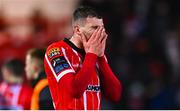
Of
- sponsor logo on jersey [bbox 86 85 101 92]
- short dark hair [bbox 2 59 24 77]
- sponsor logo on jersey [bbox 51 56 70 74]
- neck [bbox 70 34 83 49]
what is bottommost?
short dark hair [bbox 2 59 24 77]

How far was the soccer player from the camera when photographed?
5527mm

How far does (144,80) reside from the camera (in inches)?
513

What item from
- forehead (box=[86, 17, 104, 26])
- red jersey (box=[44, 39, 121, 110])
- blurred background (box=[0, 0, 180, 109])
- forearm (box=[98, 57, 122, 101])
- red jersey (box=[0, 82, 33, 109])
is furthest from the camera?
blurred background (box=[0, 0, 180, 109])

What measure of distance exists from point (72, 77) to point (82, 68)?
0.12 metres

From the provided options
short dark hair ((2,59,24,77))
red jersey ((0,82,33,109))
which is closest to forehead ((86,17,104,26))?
red jersey ((0,82,33,109))

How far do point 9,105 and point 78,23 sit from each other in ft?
10.6

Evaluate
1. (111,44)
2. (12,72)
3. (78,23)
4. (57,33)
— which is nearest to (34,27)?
(57,33)

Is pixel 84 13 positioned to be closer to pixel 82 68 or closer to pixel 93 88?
pixel 82 68

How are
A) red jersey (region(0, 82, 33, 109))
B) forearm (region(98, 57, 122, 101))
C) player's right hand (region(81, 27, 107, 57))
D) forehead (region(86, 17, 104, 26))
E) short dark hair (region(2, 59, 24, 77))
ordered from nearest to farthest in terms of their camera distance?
player's right hand (region(81, 27, 107, 57)) → forehead (region(86, 17, 104, 26)) → forearm (region(98, 57, 122, 101)) → red jersey (region(0, 82, 33, 109)) → short dark hair (region(2, 59, 24, 77))

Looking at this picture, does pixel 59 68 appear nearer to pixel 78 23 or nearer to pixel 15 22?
pixel 78 23

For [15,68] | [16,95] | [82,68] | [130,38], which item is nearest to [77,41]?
[82,68]

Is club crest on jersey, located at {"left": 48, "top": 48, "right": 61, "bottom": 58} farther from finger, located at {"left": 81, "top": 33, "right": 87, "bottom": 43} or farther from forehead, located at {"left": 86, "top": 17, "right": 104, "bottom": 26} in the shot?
forehead, located at {"left": 86, "top": 17, "right": 104, "bottom": 26}

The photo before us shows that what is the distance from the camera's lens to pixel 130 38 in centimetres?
1374

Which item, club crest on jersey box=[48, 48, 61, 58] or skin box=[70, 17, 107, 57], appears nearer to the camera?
skin box=[70, 17, 107, 57]
